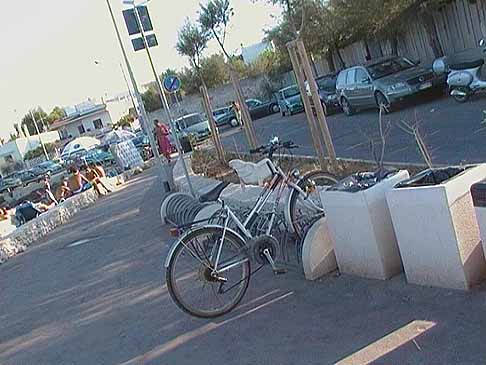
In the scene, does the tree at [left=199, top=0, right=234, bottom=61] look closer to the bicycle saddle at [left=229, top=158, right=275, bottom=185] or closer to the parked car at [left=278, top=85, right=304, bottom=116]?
the parked car at [left=278, top=85, right=304, bottom=116]

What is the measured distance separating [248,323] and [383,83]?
569 inches

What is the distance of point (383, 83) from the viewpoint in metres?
18.4

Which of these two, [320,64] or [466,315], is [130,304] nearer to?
[466,315]

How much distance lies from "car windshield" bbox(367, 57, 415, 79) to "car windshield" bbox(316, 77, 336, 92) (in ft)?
13.3

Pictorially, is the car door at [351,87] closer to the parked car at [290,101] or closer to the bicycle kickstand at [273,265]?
the parked car at [290,101]

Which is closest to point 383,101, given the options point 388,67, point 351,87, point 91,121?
point 388,67

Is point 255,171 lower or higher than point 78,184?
higher

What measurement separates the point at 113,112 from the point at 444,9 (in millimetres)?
73075

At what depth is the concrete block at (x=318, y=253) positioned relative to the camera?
223 inches

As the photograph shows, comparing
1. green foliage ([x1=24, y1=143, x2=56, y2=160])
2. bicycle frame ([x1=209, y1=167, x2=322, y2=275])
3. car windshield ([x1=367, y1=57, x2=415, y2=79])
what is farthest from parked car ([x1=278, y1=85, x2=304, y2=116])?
green foliage ([x1=24, y1=143, x2=56, y2=160])

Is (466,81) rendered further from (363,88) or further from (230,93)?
(230,93)

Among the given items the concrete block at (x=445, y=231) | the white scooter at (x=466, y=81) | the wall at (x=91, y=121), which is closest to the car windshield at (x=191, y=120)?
the white scooter at (x=466, y=81)

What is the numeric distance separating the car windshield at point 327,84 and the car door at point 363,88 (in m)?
3.50

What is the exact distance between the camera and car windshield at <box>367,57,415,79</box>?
1918cm
